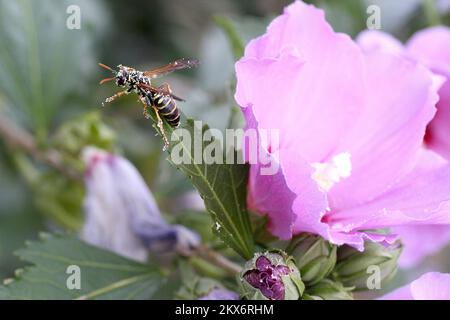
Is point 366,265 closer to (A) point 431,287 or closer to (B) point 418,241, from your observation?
(A) point 431,287

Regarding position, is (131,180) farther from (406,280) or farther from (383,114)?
(406,280)

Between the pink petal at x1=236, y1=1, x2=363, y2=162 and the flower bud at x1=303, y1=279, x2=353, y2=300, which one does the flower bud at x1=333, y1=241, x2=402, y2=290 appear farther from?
the pink petal at x1=236, y1=1, x2=363, y2=162

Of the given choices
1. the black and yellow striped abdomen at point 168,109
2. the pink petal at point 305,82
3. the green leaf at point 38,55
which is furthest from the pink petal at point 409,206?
the green leaf at point 38,55

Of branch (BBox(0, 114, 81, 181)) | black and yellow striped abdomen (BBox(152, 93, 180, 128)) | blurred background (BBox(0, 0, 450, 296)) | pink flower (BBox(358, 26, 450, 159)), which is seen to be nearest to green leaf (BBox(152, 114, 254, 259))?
black and yellow striped abdomen (BBox(152, 93, 180, 128))

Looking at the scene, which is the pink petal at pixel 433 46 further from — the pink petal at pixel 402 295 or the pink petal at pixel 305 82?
the pink petal at pixel 402 295

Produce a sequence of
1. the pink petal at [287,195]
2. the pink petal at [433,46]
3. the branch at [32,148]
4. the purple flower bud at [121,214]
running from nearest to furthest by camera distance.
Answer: the pink petal at [287,195], the purple flower bud at [121,214], the pink petal at [433,46], the branch at [32,148]
